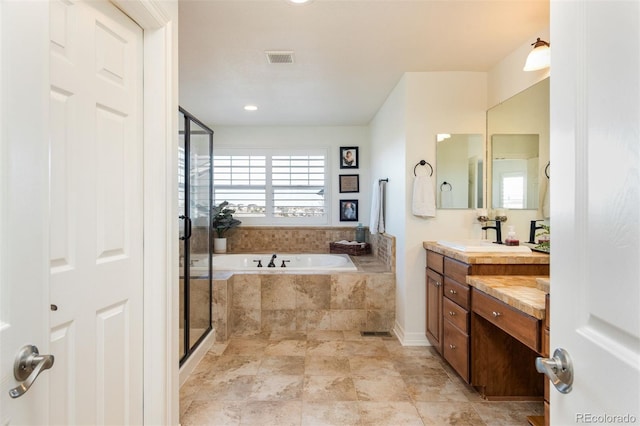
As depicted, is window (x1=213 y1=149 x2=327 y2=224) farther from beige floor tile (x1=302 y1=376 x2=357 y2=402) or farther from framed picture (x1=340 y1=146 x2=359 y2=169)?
beige floor tile (x1=302 y1=376 x2=357 y2=402)

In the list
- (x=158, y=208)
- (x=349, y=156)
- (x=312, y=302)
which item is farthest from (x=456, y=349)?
(x=349, y=156)

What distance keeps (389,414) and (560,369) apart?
1.64m

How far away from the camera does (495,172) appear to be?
295 centimetres

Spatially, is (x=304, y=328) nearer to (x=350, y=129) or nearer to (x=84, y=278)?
(x=84, y=278)

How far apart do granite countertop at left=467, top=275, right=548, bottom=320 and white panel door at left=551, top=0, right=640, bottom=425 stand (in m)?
0.95

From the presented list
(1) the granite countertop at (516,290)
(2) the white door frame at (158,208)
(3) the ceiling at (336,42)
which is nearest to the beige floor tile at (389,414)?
(1) the granite countertop at (516,290)

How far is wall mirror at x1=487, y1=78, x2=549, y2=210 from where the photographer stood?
7.89 feet

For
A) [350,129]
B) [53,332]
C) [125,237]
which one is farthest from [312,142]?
[53,332]

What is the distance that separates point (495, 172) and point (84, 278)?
2.96 metres

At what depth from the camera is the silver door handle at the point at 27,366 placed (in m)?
0.68

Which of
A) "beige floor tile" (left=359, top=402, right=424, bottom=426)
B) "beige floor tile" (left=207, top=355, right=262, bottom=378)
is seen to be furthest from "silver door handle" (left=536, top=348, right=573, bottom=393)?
"beige floor tile" (left=207, top=355, right=262, bottom=378)

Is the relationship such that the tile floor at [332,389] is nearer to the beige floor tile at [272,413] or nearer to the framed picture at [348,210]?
the beige floor tile at [272,413]

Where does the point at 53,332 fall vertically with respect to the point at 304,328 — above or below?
above

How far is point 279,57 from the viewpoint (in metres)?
2.67
